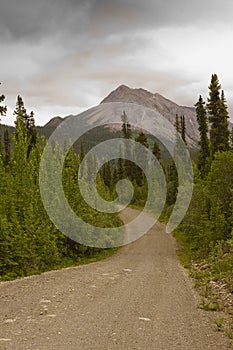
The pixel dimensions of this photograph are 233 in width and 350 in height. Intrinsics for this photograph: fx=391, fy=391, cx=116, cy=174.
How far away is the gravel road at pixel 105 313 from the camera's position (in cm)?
873

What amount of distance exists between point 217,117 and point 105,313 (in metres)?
36.8

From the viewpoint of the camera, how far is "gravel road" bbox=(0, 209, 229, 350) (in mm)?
8734

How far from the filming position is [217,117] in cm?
4447

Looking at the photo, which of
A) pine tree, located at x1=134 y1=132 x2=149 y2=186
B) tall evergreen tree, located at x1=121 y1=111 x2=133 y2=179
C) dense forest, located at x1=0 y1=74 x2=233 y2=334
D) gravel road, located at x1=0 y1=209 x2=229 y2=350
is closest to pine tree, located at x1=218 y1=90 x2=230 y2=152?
dense forest, located at x1=0 y1=74 x2=233 y2=334

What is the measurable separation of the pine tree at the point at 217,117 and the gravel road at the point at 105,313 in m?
27.4

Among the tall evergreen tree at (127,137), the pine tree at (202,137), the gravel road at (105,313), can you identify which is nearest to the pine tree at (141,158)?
the tall evergreen tree at (127,137)

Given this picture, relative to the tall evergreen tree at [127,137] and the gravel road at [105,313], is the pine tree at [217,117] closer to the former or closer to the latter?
the gravel road at [105,313]

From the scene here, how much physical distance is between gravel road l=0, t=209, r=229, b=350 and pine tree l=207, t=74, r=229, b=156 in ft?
90.0

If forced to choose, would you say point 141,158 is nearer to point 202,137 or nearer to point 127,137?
point 127,137

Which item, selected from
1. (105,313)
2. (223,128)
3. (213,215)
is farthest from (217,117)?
(105,313)

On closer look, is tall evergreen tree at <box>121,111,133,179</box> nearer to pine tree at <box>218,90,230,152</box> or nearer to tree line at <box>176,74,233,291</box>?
pine tree at <box>218,90,230,152</box>

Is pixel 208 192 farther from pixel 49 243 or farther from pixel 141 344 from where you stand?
pixel 141 344

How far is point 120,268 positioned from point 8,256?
5.79 metres

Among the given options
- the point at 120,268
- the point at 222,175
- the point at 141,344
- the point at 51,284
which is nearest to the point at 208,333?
the point at 141,344
